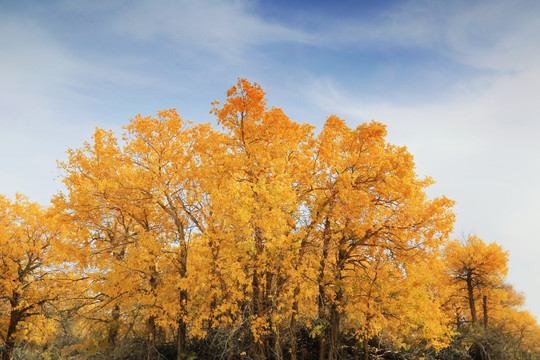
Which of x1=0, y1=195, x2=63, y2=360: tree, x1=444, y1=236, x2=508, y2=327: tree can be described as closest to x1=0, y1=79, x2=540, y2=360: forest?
x1=0, y1=195, x2=63, y2=360: tree

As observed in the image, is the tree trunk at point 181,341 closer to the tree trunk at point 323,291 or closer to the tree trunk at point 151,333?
the tree trunk at point 151,333

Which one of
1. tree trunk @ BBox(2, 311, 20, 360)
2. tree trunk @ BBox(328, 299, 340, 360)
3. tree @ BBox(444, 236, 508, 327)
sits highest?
tree @ BBox(444, 236, 508, 327)

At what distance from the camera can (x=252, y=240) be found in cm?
1210

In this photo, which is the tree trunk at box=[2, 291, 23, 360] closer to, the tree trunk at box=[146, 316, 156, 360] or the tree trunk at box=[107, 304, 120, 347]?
the tree trunk at box=[107, 304, 120, 347]

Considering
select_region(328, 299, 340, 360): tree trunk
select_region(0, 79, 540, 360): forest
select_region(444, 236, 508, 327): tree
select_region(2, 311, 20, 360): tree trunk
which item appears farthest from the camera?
select_region(444, 236, 508, 327): tree

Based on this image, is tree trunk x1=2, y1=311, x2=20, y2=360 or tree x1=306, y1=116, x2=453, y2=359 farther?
tree trunk x1=2, y1=311, x2=20, y2=360

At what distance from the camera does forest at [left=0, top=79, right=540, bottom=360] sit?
A: 43.8 feet

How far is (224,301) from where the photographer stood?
1368 cm

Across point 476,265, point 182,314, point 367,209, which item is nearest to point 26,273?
point 182,314

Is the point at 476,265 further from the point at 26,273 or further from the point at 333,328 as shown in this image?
the point at 26,273

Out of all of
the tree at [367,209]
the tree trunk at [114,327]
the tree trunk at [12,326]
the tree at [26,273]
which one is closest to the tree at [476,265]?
the tree at [367,209]

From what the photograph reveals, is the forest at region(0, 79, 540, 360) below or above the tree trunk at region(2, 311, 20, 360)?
above

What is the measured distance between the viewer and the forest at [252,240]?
525 inches

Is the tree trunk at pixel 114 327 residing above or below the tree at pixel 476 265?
below
